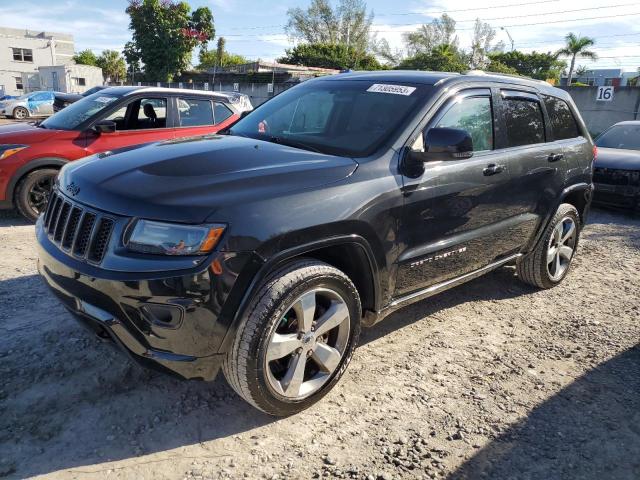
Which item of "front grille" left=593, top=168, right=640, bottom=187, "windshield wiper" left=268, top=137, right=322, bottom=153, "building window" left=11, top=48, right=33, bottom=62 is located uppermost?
"building window" left=11, top=48, right=33, bottom=62

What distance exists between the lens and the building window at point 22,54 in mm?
49125

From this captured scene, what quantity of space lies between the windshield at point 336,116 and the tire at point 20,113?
26612 mm

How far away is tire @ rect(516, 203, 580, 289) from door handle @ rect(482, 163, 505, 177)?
1.08m

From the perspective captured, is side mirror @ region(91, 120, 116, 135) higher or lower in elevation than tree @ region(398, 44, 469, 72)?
lower

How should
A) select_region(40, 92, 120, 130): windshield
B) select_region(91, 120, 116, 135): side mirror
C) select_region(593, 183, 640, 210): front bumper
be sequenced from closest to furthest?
1. select_region(91, 120, 116, 135): side mirror
2. select_region(40, 92, 120, 130): windshield
3. select_region(593, 183, 640, 210): front bumper

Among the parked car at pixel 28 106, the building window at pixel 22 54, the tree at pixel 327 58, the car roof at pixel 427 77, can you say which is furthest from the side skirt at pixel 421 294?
the building window at pixel 22 54

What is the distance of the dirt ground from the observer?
2.40m

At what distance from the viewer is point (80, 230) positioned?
2467 millimetres

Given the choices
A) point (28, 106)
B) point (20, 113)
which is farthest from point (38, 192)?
point (28, 106)

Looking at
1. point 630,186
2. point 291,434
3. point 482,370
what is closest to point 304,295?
point 291,434

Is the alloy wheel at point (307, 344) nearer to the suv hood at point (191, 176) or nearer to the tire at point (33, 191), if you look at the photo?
the suv hood at point (191, 176)

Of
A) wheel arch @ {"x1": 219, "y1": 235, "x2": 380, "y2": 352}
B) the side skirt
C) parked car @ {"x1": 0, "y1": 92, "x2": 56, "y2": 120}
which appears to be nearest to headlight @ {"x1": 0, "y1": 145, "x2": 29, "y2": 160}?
wheel arch @ {"x1": 219, "y1": 235, "x2": 380, "y2": 352}

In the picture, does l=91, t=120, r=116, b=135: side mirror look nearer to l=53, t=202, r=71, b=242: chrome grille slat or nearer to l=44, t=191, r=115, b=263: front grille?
l=44, t=191, r=115, b=263: front grille

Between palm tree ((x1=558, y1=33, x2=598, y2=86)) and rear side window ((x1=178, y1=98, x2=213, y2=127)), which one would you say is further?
palm tree ((x1=558, y1=33, x2=598, y2=86))
